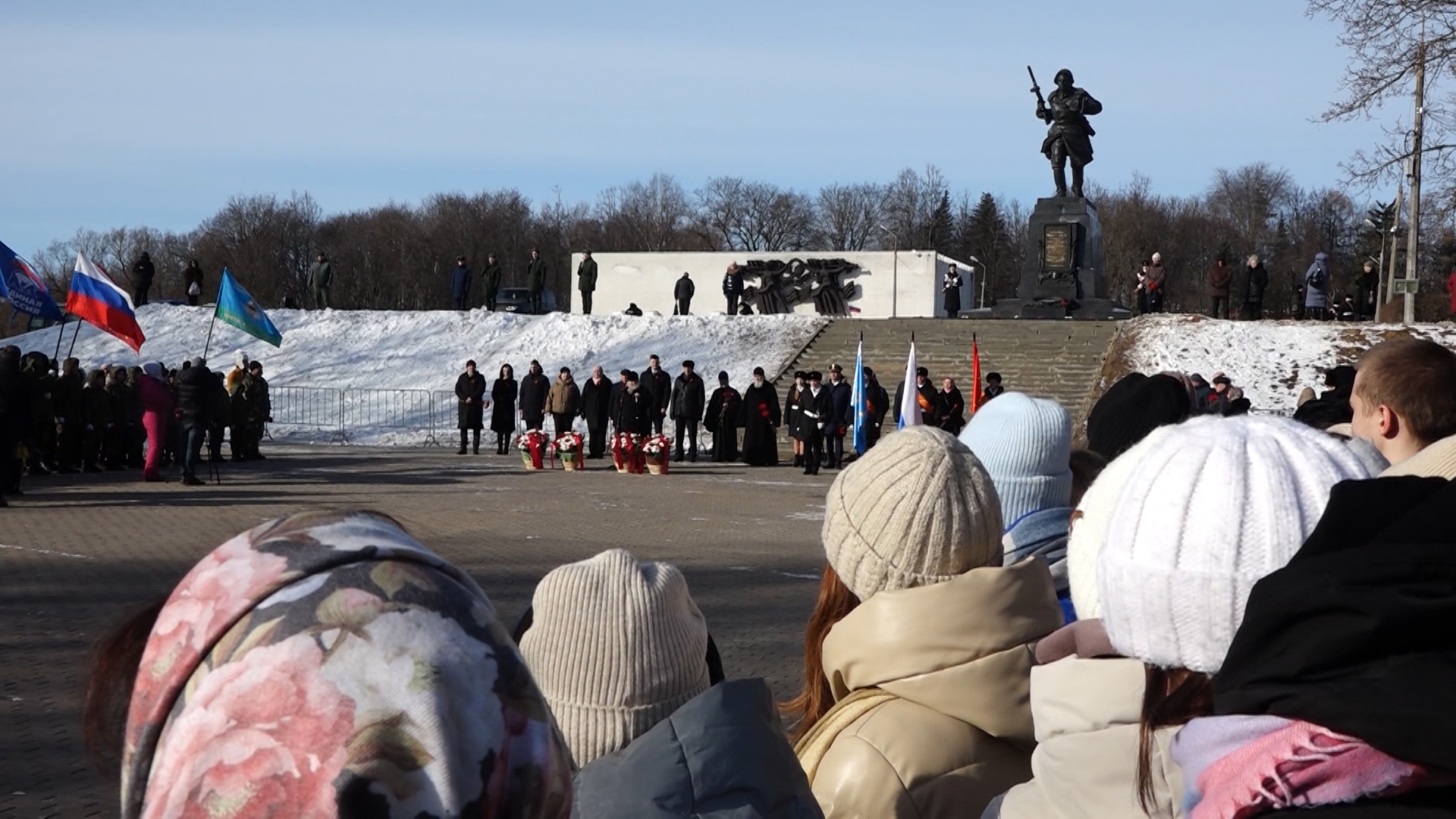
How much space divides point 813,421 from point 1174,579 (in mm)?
23096

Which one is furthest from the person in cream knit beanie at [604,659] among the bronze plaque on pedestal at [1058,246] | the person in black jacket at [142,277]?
the person in black jacket at [142,277]

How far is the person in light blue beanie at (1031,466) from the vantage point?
13.9 feet

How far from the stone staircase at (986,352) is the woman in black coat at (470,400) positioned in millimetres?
8065

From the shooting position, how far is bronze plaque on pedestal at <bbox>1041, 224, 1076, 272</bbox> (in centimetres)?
3769

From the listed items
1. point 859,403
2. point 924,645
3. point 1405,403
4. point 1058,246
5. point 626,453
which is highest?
point 1058,246

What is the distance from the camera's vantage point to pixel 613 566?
2.61 meters

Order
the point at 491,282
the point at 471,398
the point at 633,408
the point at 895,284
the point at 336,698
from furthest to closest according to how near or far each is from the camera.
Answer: the point at 895,284, the point at 491,282, the point at 471,398, the point at 633,408, the point at 336,698

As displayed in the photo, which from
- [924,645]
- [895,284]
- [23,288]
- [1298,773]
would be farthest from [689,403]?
[1298,773]

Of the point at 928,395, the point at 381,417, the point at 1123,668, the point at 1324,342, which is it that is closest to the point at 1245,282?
the point at 1324,342

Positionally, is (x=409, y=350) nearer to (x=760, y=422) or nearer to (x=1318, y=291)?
(x=760, y=422)

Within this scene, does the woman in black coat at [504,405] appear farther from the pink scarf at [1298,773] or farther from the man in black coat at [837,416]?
the pink scarf at [1298,773]

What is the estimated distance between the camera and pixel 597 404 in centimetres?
2842

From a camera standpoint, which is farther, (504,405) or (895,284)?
(895,284)

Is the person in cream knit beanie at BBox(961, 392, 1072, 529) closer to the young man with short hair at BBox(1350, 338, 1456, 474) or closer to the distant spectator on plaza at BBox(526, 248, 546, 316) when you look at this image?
the young man with short hair at BBox(1350, 338, 1456, 474)
